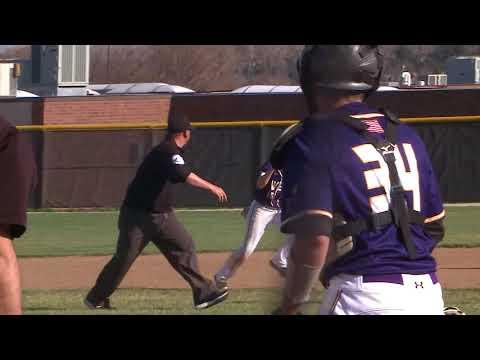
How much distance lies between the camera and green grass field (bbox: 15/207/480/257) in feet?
52.2

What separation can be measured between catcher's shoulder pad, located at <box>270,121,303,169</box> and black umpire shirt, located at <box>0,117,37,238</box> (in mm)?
1981

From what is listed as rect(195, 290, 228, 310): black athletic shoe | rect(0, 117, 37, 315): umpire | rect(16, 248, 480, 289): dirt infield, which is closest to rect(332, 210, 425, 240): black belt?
rect(0, 117, 37, 315): umpire

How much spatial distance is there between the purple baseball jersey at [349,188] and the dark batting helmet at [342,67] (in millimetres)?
88

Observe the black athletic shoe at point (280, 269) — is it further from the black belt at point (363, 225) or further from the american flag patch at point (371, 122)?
the american flag patch at point (371, 122)

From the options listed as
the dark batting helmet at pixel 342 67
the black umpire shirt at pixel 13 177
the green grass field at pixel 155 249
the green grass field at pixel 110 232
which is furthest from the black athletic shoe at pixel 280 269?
the green grass field at pixel 110 232

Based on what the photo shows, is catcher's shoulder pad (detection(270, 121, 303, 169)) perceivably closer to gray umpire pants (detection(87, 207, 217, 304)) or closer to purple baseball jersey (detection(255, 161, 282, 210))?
gray umpire pants (detection(87, 207, 217, 304))

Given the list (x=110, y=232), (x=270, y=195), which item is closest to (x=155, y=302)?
(x=270, y=195)

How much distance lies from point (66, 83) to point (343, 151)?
32908 mm

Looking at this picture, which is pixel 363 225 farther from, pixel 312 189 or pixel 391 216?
pixel 312 189

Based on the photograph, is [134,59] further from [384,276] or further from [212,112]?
[384,276]

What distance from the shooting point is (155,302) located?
34.1ft

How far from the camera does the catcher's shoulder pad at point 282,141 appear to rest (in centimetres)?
335

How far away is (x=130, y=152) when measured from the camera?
2481 centimetres
